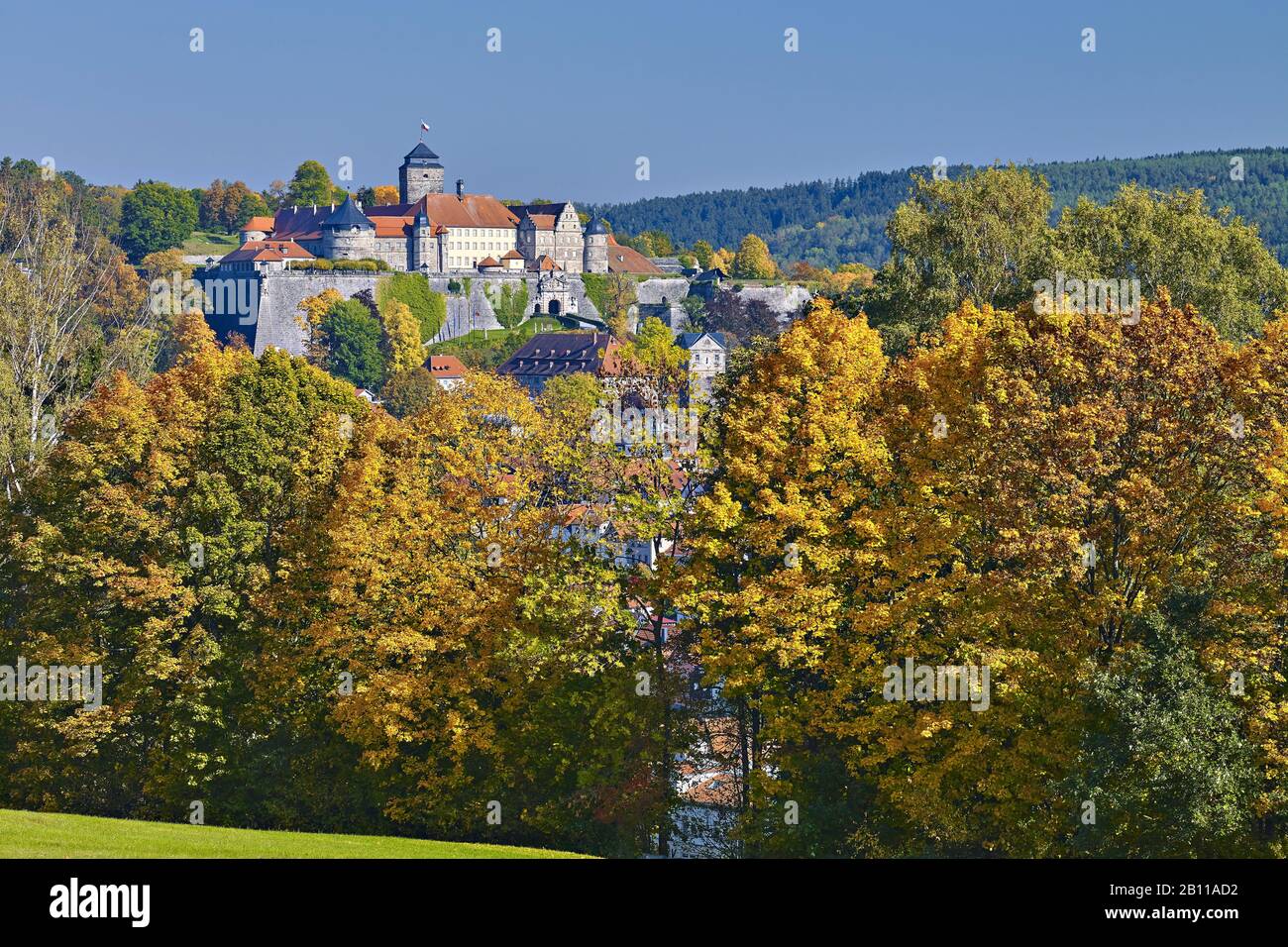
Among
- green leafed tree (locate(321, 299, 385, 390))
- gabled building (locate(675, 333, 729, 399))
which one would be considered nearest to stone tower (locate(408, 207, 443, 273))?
green leafed tree (locate(321, 299, 385, 390))

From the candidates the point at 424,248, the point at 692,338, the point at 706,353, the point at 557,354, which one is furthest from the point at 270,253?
the point at 706,353

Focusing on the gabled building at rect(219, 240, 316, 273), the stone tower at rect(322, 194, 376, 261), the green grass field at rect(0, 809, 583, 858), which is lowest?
the green grass field at rect(0, 809, 583, 858)

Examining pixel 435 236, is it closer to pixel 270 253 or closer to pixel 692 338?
pixel 270 253

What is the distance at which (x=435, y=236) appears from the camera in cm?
18812

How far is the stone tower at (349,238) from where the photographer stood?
184000 millimetres

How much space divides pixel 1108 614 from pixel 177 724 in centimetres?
2058

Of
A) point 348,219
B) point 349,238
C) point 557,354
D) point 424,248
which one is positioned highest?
point 348,219

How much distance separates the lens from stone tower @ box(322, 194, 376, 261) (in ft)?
604

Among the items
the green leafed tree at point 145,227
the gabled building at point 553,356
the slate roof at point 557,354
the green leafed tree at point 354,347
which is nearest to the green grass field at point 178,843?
the gabled building at point 553,356

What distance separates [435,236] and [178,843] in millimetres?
166242

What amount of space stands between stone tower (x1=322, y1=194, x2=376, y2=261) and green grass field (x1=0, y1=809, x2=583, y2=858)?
522ft

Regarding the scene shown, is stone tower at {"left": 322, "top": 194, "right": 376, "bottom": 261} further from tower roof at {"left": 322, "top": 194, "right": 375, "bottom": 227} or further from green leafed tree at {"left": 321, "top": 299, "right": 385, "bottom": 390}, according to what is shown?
green leafed tree at {"left": 321, "top": 299, "right": 385, "bottom": 390}
